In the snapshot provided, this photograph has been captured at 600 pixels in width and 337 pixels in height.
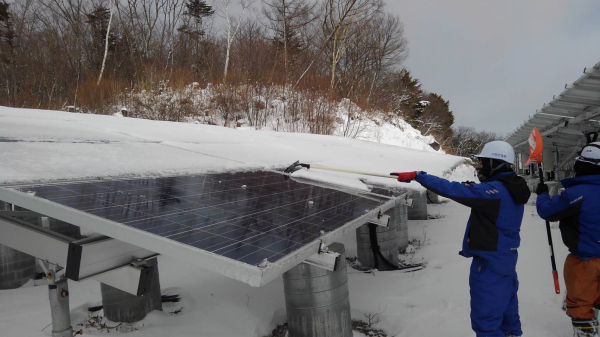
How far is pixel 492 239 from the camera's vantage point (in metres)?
3.44

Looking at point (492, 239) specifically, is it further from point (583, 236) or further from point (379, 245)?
point (379, 245)

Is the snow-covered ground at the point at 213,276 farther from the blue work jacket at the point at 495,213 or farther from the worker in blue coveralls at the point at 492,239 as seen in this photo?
the blue work jacket at the point at 495,213

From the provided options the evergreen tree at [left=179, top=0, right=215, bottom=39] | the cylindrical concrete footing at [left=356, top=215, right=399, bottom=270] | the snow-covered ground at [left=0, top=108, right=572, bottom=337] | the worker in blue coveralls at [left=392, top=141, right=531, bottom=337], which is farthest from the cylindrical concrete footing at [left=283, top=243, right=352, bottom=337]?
the evergreen tree at [left=179, top=0, right=215, bottom=39]

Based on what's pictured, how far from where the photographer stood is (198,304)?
18.3ft

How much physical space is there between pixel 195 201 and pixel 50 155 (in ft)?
5.45

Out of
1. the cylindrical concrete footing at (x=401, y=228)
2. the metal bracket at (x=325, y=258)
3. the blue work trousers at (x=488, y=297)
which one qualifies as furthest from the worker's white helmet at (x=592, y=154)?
the cylindrical concrete footing at (x=401, y=228)

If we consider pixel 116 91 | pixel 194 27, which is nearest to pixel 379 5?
pixel 194 27

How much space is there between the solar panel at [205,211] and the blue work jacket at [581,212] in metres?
1.70

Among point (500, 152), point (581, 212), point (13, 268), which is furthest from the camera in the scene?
point (13, 268)

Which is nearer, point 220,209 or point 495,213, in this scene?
point 220,209

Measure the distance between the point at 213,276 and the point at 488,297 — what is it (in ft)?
15.3

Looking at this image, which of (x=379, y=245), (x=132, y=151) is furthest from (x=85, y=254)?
(x=379, y=245)

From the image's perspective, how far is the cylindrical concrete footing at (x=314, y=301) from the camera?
13.8 ft

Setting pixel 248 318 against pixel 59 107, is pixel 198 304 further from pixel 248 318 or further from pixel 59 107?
pixel 59 107
